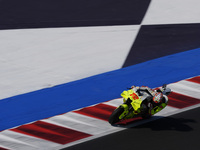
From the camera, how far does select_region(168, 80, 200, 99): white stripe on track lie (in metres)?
12.0

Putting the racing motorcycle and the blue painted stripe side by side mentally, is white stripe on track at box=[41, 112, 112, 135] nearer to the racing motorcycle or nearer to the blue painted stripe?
the racing motorcycle

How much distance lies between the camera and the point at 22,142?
31.8ft

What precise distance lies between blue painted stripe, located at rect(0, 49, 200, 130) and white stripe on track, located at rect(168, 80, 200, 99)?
1.39 ft

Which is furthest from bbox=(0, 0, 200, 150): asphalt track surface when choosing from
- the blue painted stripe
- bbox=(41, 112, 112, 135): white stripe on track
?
the blue painted stripe

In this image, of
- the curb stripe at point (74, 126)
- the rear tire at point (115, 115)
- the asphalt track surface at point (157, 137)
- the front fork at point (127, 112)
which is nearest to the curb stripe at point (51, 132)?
the curb stripe at point (74, 126)

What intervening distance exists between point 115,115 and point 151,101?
3.19 feet

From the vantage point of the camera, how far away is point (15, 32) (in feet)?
59.3

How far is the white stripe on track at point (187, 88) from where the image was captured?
12008 millimetres

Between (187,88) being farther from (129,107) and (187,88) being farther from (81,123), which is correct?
(81,123)

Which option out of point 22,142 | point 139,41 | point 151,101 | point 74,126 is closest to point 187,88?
point 151,101

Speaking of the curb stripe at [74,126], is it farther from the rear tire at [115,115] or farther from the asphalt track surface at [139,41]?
the asphalt track surface at [139,41]

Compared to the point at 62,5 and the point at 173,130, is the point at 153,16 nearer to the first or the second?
the point at 62,5

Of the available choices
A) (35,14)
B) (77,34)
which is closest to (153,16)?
(77,34)

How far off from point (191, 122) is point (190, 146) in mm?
1340
